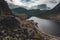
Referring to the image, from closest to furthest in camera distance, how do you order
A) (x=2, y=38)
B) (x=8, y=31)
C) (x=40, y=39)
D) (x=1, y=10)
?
(x=2, y=38)
(x=8, y=31)
(x=40, y=39)
(x=1, y=10)

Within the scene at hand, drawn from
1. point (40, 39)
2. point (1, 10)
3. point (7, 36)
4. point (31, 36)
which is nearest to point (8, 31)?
point (7, 36)

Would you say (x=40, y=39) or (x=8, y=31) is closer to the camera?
(x=8, y=31)

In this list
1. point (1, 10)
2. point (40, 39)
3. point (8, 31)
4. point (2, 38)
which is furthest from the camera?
point (1, 10)

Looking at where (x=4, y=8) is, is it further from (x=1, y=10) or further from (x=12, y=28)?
(x=12, y=28)

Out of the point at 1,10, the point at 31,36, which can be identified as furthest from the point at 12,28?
the point at 1,10

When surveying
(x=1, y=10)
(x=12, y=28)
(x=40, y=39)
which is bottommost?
(x=40, y=39)

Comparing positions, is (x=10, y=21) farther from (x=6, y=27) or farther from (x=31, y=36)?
(x=31, y=36)

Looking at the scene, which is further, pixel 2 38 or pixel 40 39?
pixel 40 39

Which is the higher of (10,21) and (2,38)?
(10,21)

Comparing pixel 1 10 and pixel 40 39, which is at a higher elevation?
pixel 1 10
